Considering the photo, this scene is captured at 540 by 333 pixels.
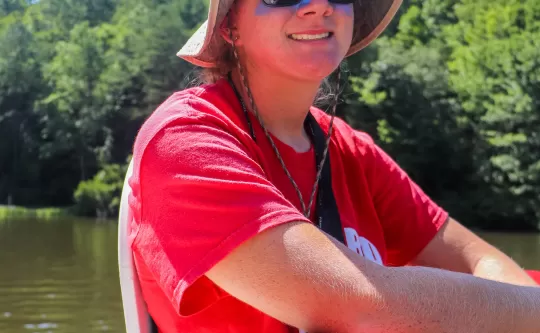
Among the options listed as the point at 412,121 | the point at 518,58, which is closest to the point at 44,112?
the point at 412,121

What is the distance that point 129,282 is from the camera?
1312 millimetres

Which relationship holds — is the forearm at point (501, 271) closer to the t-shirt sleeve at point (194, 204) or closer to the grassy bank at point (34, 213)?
the t-shirt sleeve at point (194, 204)

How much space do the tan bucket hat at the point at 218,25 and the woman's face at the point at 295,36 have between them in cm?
6

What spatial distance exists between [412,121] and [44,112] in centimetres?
2003

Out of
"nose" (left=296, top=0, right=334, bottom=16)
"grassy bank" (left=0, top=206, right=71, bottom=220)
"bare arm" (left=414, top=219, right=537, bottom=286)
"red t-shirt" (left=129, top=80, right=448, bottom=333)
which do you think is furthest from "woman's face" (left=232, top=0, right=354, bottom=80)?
"grassy bank" (left=0, top=206, right=71, bottom=220)

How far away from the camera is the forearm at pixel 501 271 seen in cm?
160

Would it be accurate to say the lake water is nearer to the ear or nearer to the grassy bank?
the ear

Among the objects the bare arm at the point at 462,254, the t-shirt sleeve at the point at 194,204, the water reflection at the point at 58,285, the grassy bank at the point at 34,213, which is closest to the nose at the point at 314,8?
the t-shirt sleeve at the point at 194,204

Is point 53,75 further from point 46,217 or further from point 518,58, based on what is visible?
point 518,58

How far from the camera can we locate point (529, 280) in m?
1.60

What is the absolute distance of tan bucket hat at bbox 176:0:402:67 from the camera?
144 cm

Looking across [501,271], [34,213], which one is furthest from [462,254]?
[34,213]

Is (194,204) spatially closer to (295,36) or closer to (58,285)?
(295,36)

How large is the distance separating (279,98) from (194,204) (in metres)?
0.43
